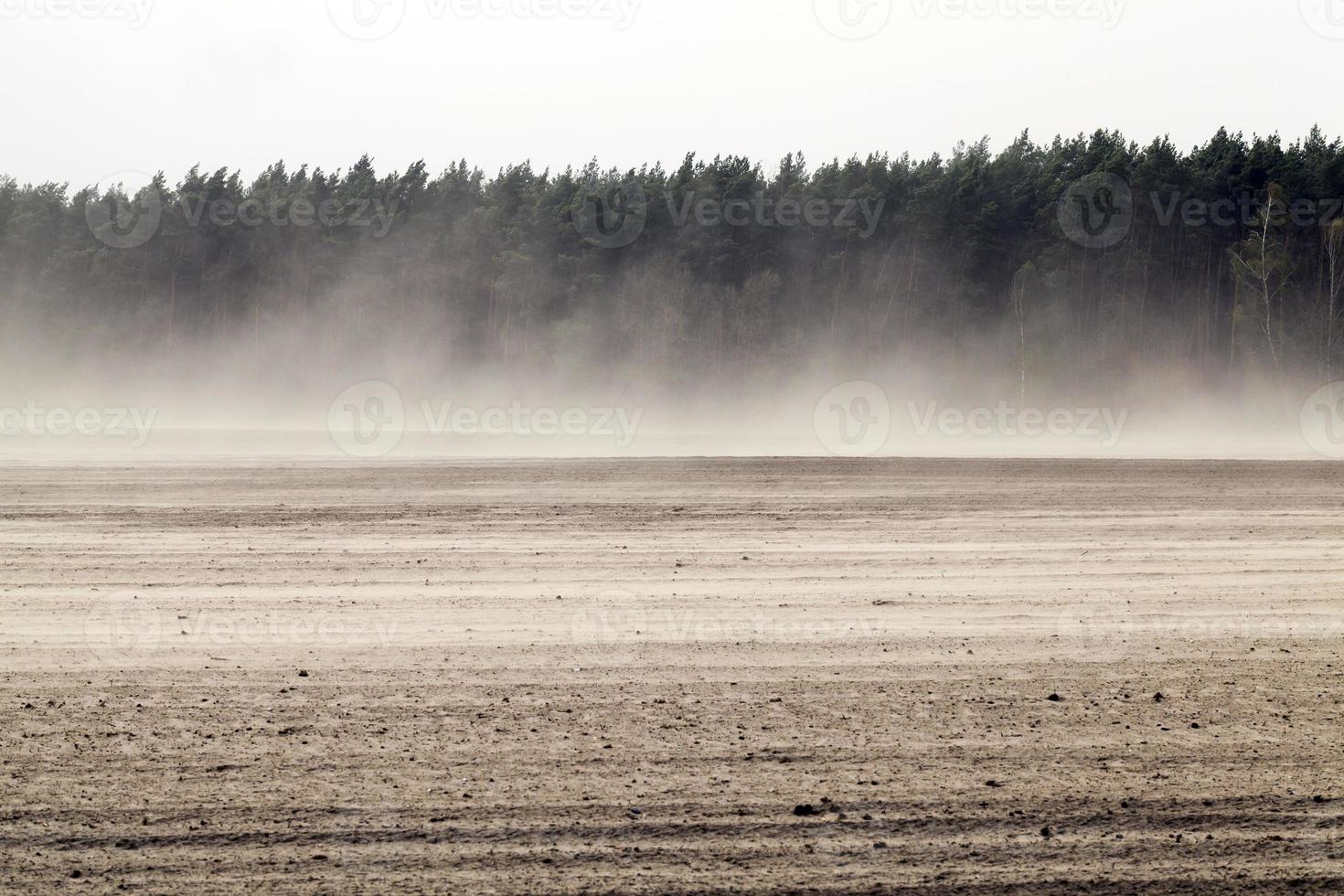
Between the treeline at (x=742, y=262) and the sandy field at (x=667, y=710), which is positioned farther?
the treeline at (x=742, y=262)

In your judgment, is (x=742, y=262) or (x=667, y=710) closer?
(x=667, y=710)

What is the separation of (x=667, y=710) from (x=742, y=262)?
147 ft

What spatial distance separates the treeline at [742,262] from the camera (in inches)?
1866

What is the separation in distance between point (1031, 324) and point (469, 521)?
39.5m

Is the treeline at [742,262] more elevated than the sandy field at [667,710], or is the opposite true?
the treeline at [742,262]

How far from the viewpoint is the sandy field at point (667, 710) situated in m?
4.54

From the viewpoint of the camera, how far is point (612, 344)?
1937 inches

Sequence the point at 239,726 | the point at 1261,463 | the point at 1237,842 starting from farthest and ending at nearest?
the point at 1261,463 → the point at 239,726 → the point at 1237,842

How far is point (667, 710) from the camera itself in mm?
6488

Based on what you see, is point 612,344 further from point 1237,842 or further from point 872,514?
point 1237,842

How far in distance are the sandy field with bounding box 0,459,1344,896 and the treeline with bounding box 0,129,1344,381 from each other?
35.8m

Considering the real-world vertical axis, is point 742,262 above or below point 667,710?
above

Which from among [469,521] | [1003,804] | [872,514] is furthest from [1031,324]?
[1003,804]

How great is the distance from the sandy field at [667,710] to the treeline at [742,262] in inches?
1409
